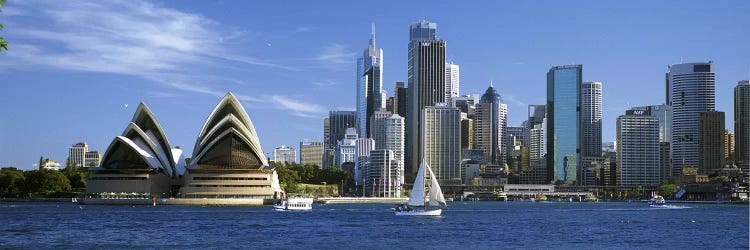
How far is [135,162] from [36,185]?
25348mm

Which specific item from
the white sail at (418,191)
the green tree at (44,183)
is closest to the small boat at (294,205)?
the white sail at (418,191)

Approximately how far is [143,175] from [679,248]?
96994 millimetres

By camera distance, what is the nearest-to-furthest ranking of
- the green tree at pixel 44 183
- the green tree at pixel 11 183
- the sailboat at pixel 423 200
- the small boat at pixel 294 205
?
the sailboat at pixel 423 200, the small boat at pixel 294 205, the green tree at pixel 44 183, the green tree at pixel 11 183

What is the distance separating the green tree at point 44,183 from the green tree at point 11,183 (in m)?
1.07

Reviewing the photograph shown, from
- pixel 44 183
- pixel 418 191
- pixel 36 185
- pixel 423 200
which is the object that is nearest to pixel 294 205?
pixel 423 200

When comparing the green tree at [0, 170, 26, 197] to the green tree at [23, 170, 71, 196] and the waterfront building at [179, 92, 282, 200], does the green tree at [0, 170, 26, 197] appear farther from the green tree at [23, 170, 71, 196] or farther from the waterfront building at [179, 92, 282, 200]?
the waterfront building at [179, 92, 282, 200]

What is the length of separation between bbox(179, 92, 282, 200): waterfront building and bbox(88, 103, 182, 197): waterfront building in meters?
4.60

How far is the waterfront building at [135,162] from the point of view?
141375mm

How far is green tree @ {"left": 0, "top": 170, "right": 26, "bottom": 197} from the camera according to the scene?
160000 mm

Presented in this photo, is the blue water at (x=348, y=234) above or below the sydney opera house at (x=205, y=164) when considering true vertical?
below

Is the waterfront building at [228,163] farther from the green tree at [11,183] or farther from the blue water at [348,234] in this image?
the blue water at [348,234]

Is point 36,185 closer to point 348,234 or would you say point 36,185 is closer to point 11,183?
point 11,183

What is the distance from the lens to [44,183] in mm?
158875

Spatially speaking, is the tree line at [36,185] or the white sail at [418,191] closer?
the white sail at [418,191]
